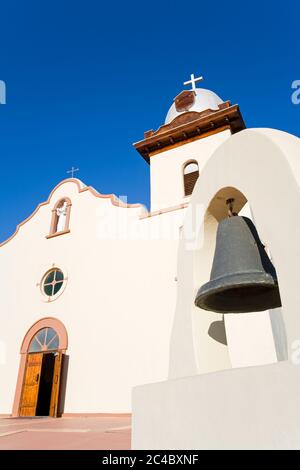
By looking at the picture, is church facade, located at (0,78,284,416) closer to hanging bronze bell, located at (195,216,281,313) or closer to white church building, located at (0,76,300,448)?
white church building, located at (0,76,300,448)

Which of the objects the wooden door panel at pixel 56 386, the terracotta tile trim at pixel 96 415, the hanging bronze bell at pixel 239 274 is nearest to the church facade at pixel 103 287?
the wooden door panel at pixel 56 386

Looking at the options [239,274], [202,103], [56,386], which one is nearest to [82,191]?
[202,103]

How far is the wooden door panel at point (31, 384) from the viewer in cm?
1092

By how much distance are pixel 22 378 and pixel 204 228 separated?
1073cm

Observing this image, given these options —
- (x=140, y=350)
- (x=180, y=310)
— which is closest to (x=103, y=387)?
(x=140, y=350)

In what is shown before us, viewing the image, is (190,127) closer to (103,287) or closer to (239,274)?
(103,287)

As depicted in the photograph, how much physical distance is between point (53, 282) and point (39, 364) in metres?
2.84

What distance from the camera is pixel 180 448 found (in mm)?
2057

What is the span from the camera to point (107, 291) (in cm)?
1141

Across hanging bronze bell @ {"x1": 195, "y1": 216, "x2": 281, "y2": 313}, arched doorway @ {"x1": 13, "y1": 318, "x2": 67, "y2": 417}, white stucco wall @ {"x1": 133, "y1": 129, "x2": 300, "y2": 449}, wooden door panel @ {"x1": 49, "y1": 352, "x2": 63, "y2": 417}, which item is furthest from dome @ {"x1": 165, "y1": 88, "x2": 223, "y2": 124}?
hanging bronze bell @ {"x1": 195, "y1": 216, "x2": 281, "y2": 313}

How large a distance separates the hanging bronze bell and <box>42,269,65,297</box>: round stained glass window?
34.1 feet

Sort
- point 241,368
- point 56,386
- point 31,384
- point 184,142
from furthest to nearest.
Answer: point 184,142
point 31,384
point 56,386
point 241,368
